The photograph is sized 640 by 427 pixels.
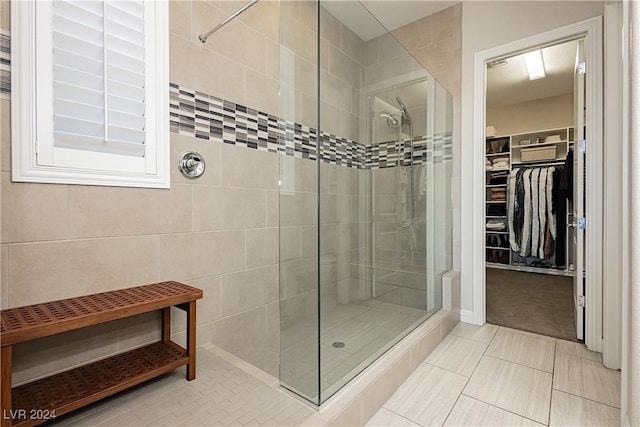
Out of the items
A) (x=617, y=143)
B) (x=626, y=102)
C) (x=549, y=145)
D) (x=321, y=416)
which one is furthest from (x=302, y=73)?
(x=549, y=145)

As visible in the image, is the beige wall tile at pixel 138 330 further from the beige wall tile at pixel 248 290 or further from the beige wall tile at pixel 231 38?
the beige wall tile at pixel 231 38

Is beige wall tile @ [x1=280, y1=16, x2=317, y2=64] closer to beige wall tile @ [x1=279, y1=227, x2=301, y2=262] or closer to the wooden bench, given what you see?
beige wall tile @ [x1=279, y1=227, x2=301, y2=262]

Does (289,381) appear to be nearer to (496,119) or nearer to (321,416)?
(321,416)

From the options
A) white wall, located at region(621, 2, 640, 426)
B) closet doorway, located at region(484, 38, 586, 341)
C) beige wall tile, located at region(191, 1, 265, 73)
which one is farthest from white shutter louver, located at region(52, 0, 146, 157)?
closet doorway, located at region(484, 38, 586, 341)

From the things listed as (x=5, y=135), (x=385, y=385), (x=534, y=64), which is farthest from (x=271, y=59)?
(x=534, y=64)

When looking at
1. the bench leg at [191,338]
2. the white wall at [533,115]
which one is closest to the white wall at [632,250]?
the bench leg at [191,338]

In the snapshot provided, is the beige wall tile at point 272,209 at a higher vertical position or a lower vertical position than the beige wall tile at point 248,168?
lower

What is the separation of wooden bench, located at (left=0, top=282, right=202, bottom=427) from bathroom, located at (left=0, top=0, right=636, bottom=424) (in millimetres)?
91

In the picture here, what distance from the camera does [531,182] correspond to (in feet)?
15.3

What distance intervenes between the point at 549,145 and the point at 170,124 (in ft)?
17.9

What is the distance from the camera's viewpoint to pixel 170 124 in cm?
161

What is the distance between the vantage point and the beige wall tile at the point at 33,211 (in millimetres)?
1134

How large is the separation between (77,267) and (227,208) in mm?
788

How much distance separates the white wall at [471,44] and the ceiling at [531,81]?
0.89 m
